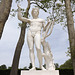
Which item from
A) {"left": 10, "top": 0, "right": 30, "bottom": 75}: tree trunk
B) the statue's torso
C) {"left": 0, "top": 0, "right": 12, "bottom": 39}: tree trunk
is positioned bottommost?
{"left": 10, "top": 0, "right": 30, "bottom": 75}: tree trunk

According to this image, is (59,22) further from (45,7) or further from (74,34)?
(74,34)

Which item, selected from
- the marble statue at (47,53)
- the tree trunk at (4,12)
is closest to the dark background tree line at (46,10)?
the tree trunk at (4,12)

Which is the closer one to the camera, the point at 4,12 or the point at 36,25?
the point at 36,25

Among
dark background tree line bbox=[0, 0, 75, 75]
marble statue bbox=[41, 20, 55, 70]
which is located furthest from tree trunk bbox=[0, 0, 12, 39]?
marble statue bbox=[41, 20, 55, 70]

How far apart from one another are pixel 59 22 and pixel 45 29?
10.4 m

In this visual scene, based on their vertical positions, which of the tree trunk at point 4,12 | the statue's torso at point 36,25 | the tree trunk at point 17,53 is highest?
the tree trunk at point 4,12

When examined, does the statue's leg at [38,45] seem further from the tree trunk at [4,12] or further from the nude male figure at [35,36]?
the tree trunk at [4,12]

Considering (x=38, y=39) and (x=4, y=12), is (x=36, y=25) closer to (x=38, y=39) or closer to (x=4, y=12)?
(x=38, y=39)

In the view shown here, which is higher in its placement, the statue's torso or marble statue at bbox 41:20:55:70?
the statue's torso

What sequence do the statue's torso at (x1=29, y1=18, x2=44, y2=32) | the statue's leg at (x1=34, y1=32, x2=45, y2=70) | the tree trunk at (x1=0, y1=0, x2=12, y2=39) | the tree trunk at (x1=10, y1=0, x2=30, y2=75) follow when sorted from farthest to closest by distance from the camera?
the tree trunk at (x1=10, y1=0, x2=30, y2=75)
the tree trunk at (x1=0, y1=0, x2=12, y2=39)
the statue's torso at (x1=29, y1=18, x2=44, y2=32)
the statue's leg at (x1=34, y1=32, x2=45, y2=70)

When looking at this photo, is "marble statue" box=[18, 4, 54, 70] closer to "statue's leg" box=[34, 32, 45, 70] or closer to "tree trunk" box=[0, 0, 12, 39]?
"statue's leg" box=[34, 32, 45, 70]

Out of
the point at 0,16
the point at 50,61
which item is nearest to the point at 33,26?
the point at 50,61

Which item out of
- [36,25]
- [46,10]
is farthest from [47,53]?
[46,10]

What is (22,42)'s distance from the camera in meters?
14.4
